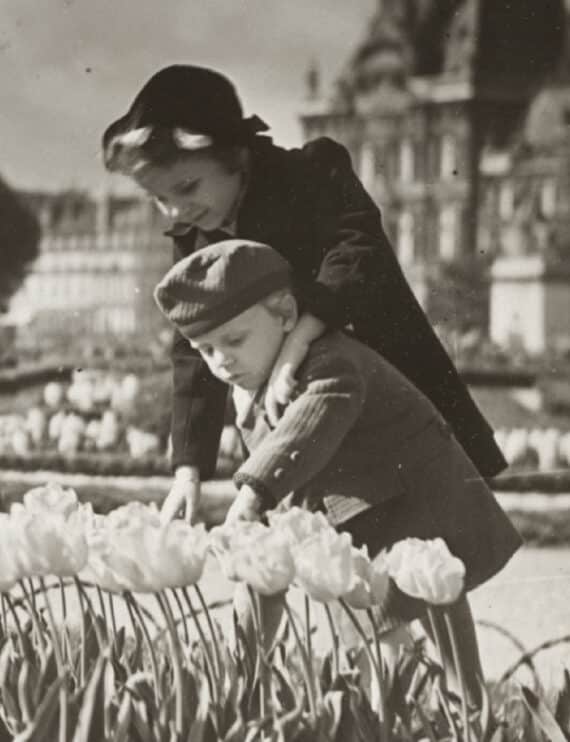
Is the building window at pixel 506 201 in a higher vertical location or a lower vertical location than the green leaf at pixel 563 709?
higher

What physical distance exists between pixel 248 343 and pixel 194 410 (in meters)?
0.38

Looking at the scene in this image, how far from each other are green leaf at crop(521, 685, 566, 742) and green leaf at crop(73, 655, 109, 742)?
638 mm

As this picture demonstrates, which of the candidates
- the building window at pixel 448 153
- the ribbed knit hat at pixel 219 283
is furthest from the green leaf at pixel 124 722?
the building window at pixel 448 153

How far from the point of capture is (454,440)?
304 centimetres

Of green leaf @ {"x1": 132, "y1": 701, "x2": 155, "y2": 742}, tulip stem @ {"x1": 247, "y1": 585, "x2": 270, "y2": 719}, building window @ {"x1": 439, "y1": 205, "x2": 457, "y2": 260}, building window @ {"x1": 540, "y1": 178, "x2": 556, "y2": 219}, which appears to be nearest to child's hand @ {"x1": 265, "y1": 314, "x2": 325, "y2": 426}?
tulip stem @ {"x1": 247, "y1": 585, "x2": 270, "y2": 719}

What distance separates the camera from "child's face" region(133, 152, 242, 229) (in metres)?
3.12

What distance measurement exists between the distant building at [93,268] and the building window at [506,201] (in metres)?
0.90

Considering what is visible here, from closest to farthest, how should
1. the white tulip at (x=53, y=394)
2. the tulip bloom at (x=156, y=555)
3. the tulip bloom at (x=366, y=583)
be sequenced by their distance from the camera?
the tulip bloom at (x=156, y=555), the tulip bloom at (x=366, y=583), the white tulip at (x=53, y=394)

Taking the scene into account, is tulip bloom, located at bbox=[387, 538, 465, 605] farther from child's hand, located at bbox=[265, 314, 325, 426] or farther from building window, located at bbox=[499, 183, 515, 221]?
building window, located at bbox=[499, 183, 515, 221]

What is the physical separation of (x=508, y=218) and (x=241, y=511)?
216cm

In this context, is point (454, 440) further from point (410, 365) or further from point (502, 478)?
point (502, 478)

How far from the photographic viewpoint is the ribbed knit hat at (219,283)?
2.88m

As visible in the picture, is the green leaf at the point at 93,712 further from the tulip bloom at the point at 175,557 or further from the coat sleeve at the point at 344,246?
the coat sleeve at the point at 344,246

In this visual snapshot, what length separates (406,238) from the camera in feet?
Answer: 14.3
